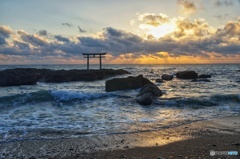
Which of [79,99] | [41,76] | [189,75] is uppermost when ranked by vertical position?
[41,76]

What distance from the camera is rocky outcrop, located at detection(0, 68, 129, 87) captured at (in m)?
35.8

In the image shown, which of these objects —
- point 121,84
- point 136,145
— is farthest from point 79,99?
point 136,145

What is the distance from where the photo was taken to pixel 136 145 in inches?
345

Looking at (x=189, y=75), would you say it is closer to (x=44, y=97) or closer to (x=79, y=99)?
(x=79, y=99)

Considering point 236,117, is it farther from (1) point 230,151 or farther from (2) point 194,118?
(1) point 230,151

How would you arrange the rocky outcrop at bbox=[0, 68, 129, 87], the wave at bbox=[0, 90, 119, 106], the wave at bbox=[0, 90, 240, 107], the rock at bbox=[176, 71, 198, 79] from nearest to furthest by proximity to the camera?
the wave at bbox=[0, 90, 240, 107]
the wave at bbox=[0, 90, 119, 106]
the rocky outcrop at bbox=[0, 68, 129, 87]
the rock at bbox=[176, 71, 198, 79]

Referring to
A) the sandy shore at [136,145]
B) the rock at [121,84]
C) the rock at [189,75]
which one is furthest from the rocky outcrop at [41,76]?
the sandy shore at [136,145]

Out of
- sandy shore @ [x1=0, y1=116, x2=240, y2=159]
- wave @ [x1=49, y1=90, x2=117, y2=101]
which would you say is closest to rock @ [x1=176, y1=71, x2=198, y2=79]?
wave @ [x1=49, y1=90, x2=117, y2=101]

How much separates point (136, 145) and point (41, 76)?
127ft

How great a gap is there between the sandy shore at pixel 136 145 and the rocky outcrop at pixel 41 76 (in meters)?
29.0

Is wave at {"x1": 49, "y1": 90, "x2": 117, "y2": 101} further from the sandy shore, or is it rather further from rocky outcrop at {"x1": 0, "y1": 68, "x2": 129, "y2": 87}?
rocky outcrop at {"x1": 0, "y1": 68, "x2": 129, "y2": 87}

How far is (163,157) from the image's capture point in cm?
745

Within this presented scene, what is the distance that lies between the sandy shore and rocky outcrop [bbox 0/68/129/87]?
29.0 m

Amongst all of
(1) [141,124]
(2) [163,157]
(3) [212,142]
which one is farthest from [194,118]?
(2) [163,157]
